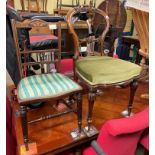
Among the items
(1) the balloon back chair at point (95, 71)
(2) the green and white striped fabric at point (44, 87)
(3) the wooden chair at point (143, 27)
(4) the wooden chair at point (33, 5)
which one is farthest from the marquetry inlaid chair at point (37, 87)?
(4) the wooden chair at point (33, 5)

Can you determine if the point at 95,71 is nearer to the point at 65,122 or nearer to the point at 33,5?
the point at 65,122

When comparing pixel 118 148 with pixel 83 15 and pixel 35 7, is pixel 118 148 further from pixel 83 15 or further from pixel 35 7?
pixel 35 7

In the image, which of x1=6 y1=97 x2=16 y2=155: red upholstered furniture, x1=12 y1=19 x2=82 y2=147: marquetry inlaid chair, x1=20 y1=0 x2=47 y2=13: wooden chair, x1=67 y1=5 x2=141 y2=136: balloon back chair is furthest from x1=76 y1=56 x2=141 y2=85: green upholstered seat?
x1=20 y1=0 x2=47 y2=13: wooden chair

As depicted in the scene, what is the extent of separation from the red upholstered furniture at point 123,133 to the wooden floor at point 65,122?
351mm

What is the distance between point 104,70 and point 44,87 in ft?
1.55

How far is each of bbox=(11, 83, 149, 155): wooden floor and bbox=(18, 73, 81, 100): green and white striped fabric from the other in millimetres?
420

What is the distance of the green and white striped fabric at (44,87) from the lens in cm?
108

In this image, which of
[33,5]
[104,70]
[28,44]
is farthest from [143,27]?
[33,5]

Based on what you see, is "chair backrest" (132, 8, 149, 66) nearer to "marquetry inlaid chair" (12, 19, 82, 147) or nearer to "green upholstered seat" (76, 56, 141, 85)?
"green upholstered seat" (76, 56, 141, 85)

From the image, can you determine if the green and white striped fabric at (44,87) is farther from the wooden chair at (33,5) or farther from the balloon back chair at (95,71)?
the wooden chair at (33,5)

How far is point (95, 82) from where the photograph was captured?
1245 mm
